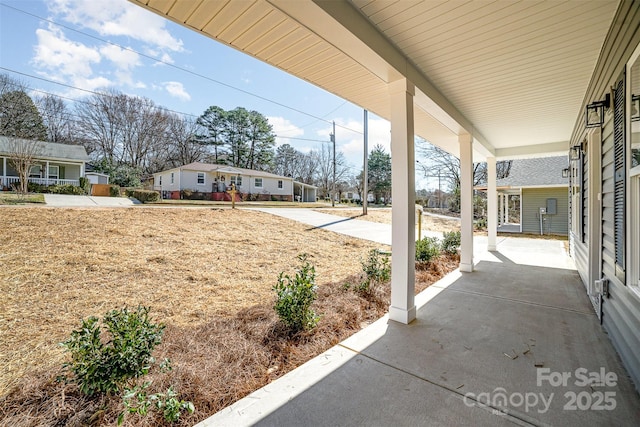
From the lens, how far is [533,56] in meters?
2.71

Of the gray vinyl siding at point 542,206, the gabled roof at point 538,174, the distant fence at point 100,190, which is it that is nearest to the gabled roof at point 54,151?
the distant fence at point 100,190

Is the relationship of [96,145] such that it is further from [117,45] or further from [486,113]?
[486,113]

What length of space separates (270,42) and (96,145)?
1145 inches

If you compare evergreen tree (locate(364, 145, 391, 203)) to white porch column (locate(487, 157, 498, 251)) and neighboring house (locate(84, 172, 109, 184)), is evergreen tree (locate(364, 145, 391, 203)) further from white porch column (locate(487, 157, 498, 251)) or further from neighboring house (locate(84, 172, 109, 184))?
neighboring house (locate(84, 172, 109, 184))

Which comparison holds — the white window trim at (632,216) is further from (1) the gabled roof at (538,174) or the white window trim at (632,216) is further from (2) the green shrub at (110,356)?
(1) the gabled roof at (538,174)

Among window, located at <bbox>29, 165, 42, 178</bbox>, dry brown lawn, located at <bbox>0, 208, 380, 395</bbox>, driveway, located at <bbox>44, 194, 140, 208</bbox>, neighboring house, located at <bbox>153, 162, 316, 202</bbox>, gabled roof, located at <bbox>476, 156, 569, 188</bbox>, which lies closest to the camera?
dry brown lawn, located at <bbox>0, 208, 380, 395</bbox>

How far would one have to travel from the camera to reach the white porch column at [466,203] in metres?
5.02

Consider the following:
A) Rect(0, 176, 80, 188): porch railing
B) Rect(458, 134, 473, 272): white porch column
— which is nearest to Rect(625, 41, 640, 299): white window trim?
Rect(458, 134, 473, 272): white porch column

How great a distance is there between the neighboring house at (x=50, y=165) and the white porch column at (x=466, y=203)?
66.8 feet

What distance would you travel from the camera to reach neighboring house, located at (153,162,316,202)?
19.8m

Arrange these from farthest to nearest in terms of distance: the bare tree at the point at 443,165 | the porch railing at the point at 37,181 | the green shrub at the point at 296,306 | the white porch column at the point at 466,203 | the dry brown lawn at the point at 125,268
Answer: the bare tree at the point at 443,165, the porch railing at the point at 37,181, the white porch column at the point at 466,203, the dry brown lawn at the point at 125,268, the green shrub at the point at 296,306

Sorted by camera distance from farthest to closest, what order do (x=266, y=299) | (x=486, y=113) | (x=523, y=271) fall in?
1. (x=523, y=271)
2. (x=486, y=113)
3. (x=266, y=299)

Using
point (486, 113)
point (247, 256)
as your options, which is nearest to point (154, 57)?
point (247, 256)

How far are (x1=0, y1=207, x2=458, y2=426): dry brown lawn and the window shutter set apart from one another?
218cm
